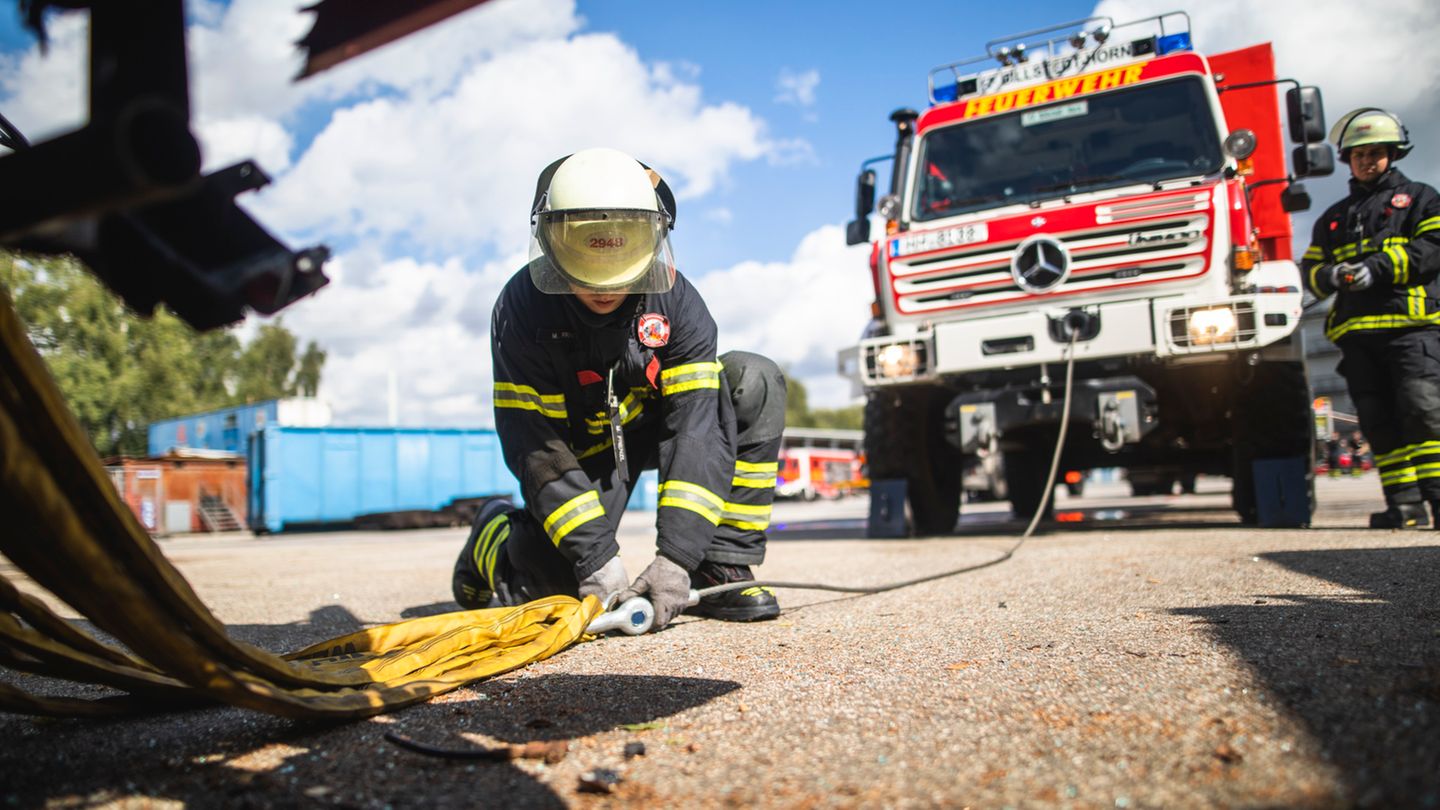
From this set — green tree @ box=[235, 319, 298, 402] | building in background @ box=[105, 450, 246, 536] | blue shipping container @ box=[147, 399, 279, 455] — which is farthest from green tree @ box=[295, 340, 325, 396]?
building in background @ box=[105, 450, 246, 536]

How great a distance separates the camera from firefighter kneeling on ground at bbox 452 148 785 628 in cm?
268

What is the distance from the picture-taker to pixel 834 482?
34.8 meters

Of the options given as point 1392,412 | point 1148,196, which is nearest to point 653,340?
point 1148,196

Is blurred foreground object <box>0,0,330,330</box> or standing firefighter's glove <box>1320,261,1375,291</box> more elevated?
standing firefighter's glove <box>1320,261,1375,291</box>

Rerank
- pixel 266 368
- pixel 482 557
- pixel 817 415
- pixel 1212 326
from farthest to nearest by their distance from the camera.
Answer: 1. pixel 817 415
2. pixel 266 368
3. pixel 1212 326
4. pixel 482 557

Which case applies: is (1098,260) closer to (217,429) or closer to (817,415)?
(217,429)

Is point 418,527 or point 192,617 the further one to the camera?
point 418,527

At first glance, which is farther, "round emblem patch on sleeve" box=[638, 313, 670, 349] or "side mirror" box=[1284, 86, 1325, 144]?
"side mirror" box=[1284, 86, 1325, 144]

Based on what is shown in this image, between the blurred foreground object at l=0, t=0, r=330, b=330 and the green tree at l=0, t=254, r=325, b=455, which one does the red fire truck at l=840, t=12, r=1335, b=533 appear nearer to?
the blurred foreground object at l=0, t=0, r=330, b=330

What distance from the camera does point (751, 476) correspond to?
317 cm

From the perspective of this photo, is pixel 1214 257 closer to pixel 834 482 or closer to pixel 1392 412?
pixel 1392 412

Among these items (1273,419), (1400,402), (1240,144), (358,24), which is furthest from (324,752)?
(1273,419)

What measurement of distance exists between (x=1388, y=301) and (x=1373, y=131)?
93cm

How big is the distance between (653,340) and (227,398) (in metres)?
40.9
